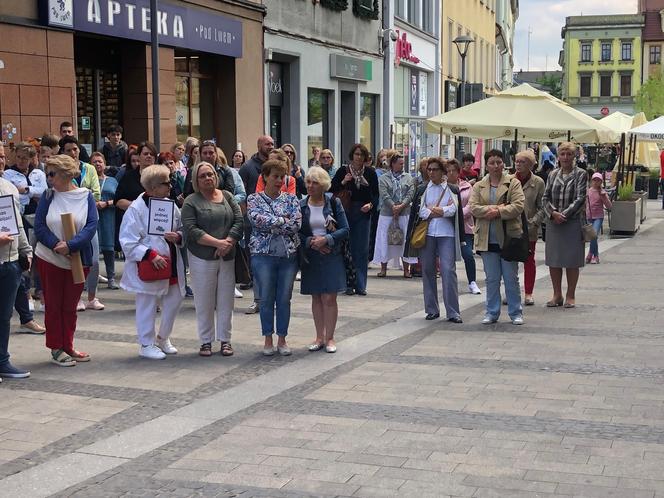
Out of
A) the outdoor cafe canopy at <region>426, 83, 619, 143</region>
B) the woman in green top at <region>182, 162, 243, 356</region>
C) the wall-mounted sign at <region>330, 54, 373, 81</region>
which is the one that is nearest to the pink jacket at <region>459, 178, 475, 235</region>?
the outdoor cafe canopy at <region>426, 83, 619, 143</region>

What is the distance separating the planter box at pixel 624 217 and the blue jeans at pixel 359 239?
439 inches

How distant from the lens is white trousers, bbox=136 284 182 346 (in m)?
8.92

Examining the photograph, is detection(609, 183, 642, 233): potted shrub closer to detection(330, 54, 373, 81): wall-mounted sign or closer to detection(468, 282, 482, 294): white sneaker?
detection(330, 54, 373, 81): wall-mounted sign

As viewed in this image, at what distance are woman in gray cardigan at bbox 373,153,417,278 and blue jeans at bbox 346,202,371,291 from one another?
119 cm

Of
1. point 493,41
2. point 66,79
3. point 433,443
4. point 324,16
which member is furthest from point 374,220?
point 493,41

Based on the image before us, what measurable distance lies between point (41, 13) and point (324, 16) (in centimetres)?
1187

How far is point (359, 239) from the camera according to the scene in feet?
42.7

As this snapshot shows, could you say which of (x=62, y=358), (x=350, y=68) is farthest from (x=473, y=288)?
(x=350, y=68)

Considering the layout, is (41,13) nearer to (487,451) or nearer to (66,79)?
(66,79)

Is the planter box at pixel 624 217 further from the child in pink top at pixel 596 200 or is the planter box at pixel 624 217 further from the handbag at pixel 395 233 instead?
the handbag at pixel 395 233

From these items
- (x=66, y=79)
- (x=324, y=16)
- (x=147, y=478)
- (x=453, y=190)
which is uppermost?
(x=324, y=16)

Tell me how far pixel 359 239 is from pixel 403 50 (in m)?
21.5

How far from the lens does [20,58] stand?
15.0 meters

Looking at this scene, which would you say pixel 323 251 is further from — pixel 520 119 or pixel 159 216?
pixel 520 119
